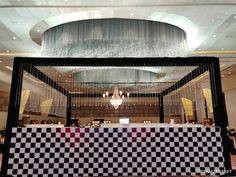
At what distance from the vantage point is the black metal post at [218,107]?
155 inches

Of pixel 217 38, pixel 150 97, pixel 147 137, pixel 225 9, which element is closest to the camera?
pixel 147 137

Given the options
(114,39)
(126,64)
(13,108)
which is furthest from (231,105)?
(13,108)

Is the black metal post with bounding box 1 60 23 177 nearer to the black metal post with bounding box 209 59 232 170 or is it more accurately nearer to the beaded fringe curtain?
the beaded fringe curtain

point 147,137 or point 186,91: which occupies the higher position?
point 186,91

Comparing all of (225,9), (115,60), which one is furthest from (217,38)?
(115,60)

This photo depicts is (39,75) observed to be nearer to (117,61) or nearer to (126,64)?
(117,61)

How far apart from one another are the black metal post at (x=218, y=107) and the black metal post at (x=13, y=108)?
4121mm

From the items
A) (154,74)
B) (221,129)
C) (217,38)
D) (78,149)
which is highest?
(217,38)

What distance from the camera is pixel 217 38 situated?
6.79 m

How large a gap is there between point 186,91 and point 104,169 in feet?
15.7

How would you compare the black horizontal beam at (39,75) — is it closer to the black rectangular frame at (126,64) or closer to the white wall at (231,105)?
the black rectangular frame at (126,64)

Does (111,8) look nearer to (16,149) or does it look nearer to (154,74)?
(16,149)

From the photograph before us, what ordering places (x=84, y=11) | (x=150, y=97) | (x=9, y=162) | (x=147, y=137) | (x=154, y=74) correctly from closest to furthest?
(x=9, y=162) → (x=147, y=137) → (x=84, y=11) → (x=154, y=74) → (x=150, y=97)

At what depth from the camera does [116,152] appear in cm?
395
